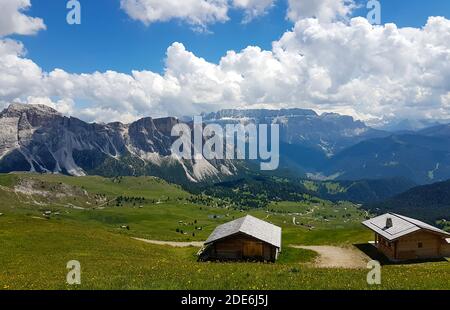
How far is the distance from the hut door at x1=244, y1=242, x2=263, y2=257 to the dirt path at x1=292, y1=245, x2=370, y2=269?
9.03 metres

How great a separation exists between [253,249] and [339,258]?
14.3 metres

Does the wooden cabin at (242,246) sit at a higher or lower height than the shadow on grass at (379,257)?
higher

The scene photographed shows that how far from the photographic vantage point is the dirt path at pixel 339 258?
6675 centimetres

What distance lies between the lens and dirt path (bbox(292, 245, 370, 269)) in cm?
6675

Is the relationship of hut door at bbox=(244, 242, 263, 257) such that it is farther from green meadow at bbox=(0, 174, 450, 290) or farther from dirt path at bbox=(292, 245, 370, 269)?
dirt path at bbox=(292, 245, 370, 269)

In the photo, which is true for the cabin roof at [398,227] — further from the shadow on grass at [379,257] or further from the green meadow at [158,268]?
the green meadow at [158,268]

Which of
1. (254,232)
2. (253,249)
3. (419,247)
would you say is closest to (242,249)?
(253,249)

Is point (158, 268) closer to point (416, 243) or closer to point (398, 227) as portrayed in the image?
point (416, 243)

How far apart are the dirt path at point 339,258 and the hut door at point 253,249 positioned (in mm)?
9032

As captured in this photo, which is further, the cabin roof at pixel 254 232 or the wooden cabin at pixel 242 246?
the wooden cabin at pixel 242 246

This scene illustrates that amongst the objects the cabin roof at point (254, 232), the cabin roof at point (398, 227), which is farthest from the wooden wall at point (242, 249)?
the cabin roof at point (398, 227)
